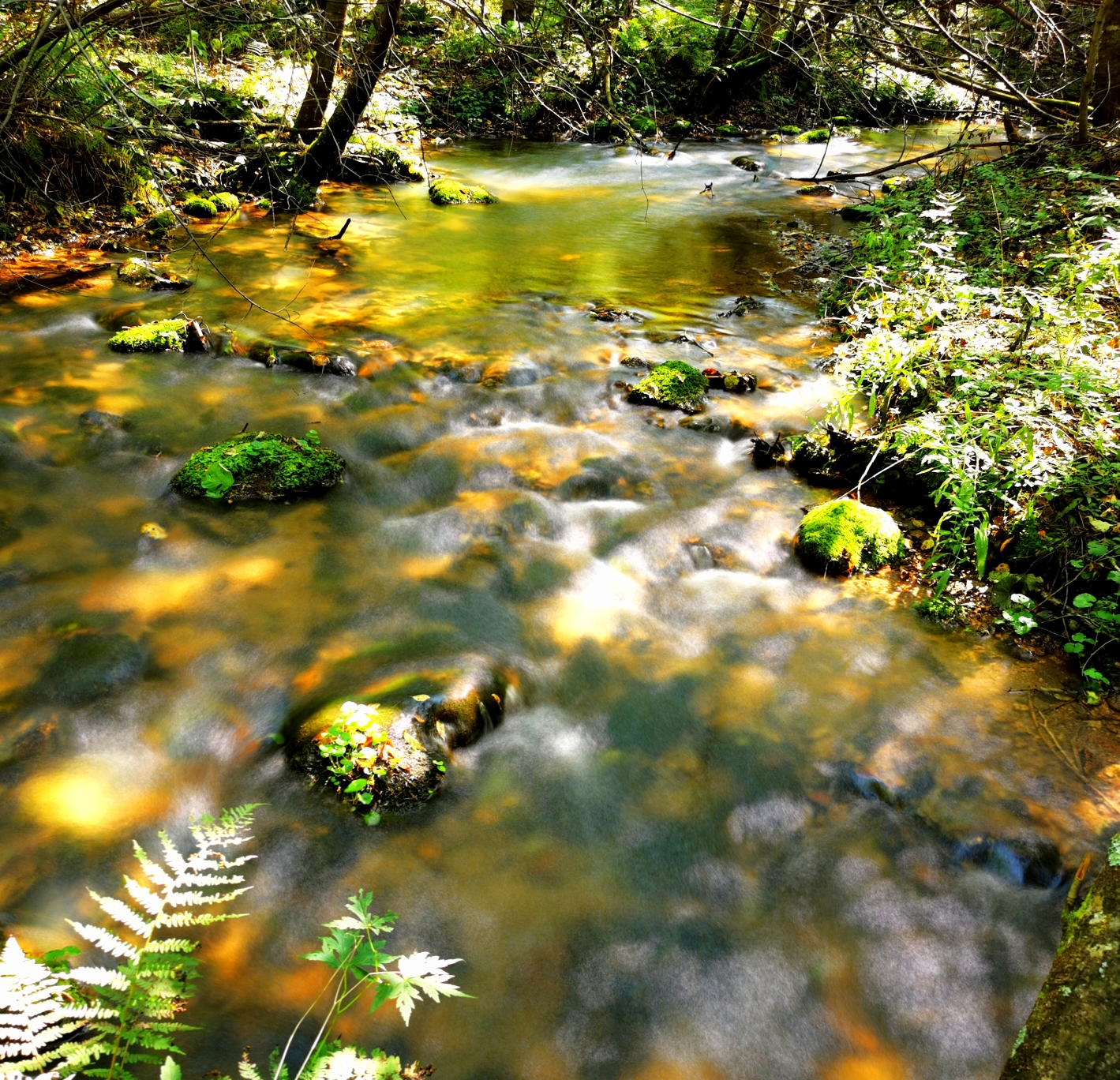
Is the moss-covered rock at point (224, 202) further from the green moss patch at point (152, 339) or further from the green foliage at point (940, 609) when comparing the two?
the green foliage at point (940, 609)

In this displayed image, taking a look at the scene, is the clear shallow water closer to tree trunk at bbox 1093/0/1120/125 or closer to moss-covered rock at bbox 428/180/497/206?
tree trunk at bbox 1093/0/1120/125

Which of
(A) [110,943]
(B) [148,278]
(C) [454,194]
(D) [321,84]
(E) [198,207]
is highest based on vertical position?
(D) [321,84]

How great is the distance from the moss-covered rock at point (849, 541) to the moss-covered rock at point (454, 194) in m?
9.22

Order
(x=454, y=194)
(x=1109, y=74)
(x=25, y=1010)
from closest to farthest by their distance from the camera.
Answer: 1. (x=25, y=1010)
2. (x=1109, y=74)
3. (x=454, y=194)

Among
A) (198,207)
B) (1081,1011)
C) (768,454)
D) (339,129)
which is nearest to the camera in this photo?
(1081,1011)

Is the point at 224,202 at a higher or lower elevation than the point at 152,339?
higher

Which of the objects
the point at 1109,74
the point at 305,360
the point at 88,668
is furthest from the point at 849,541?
the point at 1109,74

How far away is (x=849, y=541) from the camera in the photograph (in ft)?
15.7

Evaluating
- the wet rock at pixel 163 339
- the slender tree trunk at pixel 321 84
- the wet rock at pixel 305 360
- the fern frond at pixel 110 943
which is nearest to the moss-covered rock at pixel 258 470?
the wet rock at pixel 305 360

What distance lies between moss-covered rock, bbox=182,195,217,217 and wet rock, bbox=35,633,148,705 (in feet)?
25.0

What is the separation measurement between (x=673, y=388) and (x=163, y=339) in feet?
15.3

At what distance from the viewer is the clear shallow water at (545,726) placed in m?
2.74

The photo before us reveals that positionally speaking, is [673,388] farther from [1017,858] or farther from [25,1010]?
[25,1010]

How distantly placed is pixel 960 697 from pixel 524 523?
113 inches
